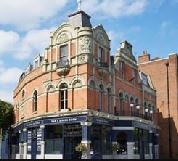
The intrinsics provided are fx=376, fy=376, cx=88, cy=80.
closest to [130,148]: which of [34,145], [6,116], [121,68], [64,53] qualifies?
[121,68]

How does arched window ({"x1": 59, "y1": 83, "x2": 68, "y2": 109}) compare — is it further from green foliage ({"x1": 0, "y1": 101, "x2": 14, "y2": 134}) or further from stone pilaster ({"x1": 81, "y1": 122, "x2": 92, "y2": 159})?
green foliage ({"x1": 0, "y1": 101, "x2": 14, "y2": 134})

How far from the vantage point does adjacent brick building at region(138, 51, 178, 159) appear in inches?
1820

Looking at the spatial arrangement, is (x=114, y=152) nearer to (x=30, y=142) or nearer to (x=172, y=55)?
(x=30, y=142)

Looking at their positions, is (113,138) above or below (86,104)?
below

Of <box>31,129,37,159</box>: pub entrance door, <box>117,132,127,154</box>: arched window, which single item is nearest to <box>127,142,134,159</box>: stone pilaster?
<box>117,132,127,154</box>: arched window

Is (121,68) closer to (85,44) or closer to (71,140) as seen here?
(85,44)

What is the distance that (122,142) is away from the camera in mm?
35406

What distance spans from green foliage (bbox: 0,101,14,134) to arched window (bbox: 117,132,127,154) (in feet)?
50.3

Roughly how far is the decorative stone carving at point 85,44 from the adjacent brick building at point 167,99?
59.0ft

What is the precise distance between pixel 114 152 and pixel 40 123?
23.0 ft

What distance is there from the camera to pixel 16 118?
146 feet

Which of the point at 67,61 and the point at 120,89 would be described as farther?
the point at 120,89

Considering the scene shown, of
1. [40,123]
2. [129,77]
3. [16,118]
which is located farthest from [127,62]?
[16,118]

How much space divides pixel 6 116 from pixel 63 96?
48.2 ft
